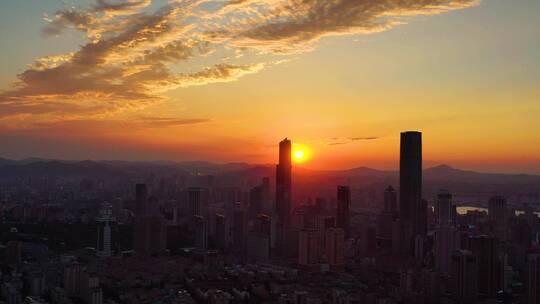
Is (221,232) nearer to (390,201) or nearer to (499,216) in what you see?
(390,201)

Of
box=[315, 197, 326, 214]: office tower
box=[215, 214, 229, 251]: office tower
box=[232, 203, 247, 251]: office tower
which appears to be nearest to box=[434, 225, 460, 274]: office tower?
box=[232, 203, 247, 251]: office tower

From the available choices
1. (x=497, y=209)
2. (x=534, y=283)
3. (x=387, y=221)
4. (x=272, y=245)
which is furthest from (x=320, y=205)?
(x=534, y=283)

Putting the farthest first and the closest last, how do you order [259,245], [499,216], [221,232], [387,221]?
[499,216], [387,221], [221,232], [259,245]

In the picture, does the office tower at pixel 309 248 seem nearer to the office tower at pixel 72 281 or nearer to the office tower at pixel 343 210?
the office tower at pixel 343 210

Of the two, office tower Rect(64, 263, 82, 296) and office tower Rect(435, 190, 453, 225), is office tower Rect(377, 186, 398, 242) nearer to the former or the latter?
office tower Rect(435, 190, 453, 225)

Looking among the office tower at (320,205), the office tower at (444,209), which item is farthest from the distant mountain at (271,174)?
the office tower at (444,209)

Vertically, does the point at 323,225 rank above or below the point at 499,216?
below
